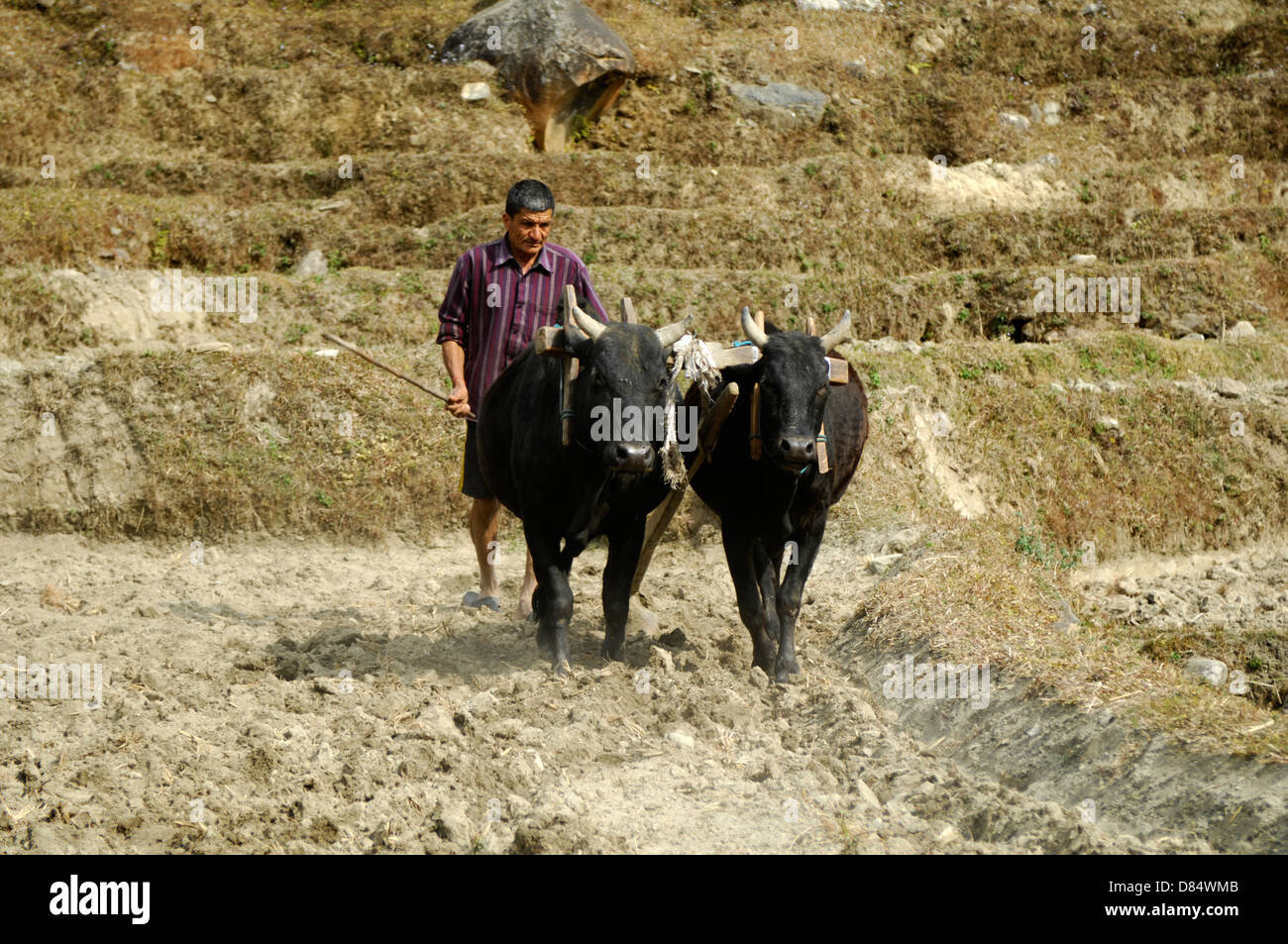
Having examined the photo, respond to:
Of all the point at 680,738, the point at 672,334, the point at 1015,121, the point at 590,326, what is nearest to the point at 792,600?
the point at 680,738

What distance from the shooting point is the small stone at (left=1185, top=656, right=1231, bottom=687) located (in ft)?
21.6

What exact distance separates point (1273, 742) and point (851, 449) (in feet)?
8.46

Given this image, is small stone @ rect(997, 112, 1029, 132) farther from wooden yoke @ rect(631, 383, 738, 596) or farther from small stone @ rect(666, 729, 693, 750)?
small stone @ rect(666, 729, 693, 750)

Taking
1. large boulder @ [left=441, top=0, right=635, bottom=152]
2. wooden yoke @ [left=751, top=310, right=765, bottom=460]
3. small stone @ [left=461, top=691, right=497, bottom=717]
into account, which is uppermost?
large boulder @ [left=441, top=0, right=635, bottom=152]

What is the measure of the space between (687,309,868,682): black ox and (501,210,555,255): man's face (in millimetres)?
1164

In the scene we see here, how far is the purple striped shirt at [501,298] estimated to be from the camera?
20.0ft

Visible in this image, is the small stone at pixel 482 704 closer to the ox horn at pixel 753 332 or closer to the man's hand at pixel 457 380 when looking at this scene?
the man's hand at pixel 457 380

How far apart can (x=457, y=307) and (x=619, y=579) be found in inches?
65.1

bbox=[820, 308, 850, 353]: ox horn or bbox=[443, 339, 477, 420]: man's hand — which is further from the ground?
bbox=[820, 308, 850, 353]: ox horn

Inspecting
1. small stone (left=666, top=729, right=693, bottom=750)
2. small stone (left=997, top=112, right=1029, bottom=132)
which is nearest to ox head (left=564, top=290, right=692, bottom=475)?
small stone (left=666, top=729, right=693, bottom=750)

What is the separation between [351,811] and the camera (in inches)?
161

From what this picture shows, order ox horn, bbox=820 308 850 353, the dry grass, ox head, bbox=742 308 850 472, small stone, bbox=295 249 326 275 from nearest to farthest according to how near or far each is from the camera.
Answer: the dry grass, ox head, bbox=742 308 850 472, ox horn, bbox=820 308 850 353, small stone, bbox=295 249 326 275

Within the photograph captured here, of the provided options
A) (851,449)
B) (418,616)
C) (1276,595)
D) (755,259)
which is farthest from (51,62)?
(1276,595)

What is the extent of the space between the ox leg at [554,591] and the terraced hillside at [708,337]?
16cm
